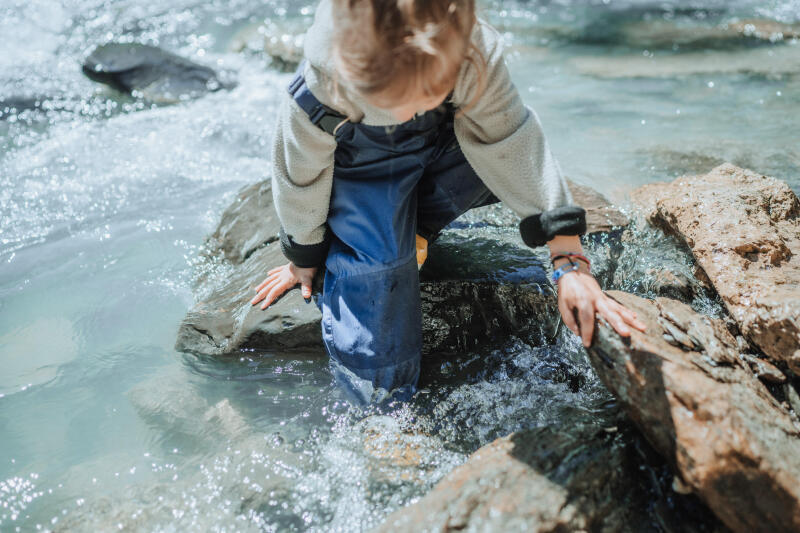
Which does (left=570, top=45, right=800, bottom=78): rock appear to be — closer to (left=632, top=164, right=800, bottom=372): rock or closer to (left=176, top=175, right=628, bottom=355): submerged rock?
(left=632, top=164, right=800, bottom=372): rock

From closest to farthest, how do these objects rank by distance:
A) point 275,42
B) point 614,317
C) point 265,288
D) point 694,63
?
1. point 614,317
2. point 265,288
3. point 694,63
4. point 275,42

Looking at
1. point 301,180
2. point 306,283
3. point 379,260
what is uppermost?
point 301,180

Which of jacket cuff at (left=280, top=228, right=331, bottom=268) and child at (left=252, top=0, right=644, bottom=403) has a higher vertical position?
child at (left=252, top=0, right=644, bottom=403)

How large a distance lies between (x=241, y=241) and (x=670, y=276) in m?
1.95

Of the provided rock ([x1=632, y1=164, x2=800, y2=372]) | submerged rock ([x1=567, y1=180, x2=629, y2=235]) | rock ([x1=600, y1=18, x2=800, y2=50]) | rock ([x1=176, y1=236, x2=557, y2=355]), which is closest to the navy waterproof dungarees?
rock ([x1=176, y1=236, x2=557, y2=355])

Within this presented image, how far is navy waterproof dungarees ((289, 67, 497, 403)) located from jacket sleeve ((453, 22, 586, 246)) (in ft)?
0.61

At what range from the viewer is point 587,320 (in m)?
1.63

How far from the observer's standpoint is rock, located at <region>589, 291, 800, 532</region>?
1352 millimetres

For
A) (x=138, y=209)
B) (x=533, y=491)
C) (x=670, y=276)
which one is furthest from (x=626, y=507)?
(x=138, y=209)

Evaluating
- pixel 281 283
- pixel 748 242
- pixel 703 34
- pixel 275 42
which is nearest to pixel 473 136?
pixel 281 283

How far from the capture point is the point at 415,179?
2.07 m

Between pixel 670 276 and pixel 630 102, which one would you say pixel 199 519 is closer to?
pixel 670 276

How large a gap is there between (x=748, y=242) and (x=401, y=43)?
156cm

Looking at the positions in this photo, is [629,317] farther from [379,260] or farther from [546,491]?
[379,260]
